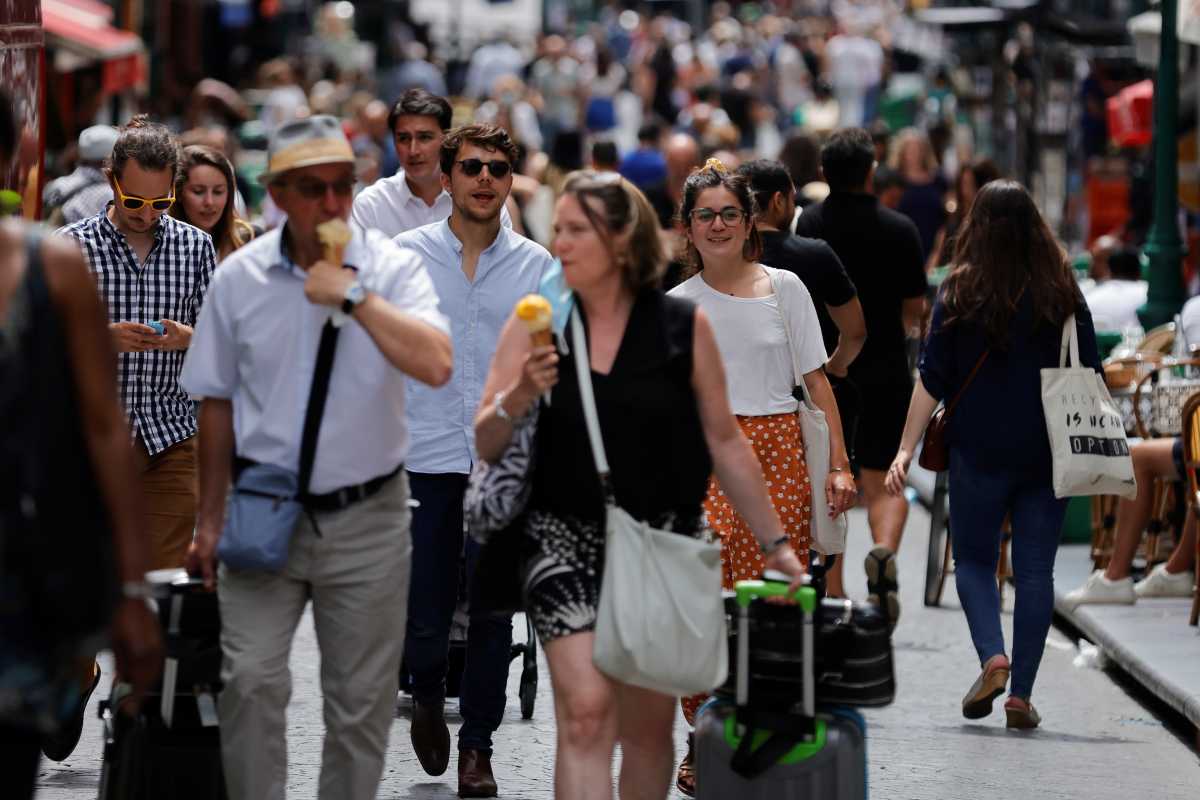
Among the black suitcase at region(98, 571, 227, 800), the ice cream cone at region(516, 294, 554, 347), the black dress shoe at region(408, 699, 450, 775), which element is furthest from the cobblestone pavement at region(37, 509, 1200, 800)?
the ice cream cone at region(516, 294, 554, 347)

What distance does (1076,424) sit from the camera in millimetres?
7887

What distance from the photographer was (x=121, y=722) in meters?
5.25

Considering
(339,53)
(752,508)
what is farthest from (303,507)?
(339,53)

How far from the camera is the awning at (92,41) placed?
21.4 m

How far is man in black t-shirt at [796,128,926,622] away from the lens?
9859mm

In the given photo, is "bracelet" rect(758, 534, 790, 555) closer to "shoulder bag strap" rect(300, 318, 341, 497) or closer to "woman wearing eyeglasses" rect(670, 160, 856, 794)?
"shoulder bag strap" rect(300, 318, 341, 497)

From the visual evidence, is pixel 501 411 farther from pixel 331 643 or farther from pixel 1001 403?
pixel 1001 403

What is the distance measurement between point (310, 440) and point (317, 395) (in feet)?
0.35

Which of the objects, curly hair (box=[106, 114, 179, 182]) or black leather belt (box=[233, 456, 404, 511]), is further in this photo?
curly hair (box=[106, 114, 179, 182])

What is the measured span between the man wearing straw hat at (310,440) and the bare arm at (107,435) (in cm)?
92

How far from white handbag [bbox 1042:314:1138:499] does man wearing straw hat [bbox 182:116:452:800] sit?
3130 mm

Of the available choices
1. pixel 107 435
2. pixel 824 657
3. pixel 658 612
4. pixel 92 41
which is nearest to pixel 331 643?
pixel 658 612

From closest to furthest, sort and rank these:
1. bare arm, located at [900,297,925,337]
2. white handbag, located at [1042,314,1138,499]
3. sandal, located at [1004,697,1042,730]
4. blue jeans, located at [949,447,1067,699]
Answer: white handbag, located at [1042,314,1138,499] < blue jeans, located at [949,447,1067,699] < sandal, located at [1004,697,1042,730] < bare arm, located at [900,297,925,337]

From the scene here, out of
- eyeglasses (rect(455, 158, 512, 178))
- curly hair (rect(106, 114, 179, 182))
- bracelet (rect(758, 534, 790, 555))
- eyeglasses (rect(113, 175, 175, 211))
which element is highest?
curly hair (rect(106, 114, 179, 182))
